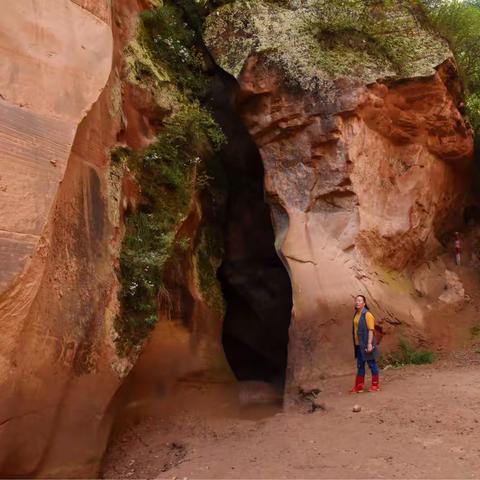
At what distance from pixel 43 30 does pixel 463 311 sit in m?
8.85

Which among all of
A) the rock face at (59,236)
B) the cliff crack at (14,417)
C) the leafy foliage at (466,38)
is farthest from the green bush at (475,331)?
the cliff crack at (14,417)

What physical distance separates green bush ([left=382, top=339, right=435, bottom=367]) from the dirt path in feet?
1.14

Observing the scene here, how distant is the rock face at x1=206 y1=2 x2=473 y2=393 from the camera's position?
985 centimetres

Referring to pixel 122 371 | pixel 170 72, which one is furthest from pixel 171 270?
pixel 170 72

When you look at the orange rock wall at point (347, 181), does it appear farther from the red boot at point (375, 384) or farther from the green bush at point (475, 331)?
the red boot at point (375, 384)

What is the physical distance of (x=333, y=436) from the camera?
607 centimetres

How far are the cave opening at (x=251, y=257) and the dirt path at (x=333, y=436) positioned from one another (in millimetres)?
3860

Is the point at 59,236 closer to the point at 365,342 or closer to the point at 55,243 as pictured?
the point at 55,243

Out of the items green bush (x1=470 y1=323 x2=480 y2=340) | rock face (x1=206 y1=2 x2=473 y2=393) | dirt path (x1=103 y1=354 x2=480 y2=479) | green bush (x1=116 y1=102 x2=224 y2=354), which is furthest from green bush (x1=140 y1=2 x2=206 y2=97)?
green bush (x1=470 y1=323 x2=480 y2=340)

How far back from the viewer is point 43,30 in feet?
20.2

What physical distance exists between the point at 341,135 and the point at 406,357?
399 cm

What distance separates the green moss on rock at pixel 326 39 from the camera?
10.2 metres

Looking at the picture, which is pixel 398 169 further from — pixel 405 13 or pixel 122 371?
pixel 122 371

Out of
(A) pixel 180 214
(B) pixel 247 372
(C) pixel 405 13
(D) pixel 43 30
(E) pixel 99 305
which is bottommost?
(B) pixel 247 372
